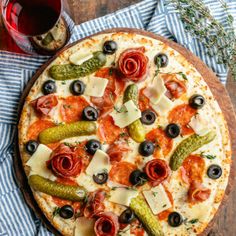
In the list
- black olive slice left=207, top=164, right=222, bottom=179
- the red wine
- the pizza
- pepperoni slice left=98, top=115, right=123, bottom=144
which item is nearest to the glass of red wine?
the red wine

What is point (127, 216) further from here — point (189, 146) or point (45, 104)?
point (45, 104)

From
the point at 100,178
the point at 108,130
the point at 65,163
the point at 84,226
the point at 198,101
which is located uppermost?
the point at 198,101

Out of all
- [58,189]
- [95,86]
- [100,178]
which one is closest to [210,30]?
[95,86]

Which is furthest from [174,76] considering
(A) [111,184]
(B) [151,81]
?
(A) [111,184]

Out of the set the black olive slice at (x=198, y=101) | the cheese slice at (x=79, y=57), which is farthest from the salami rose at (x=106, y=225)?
the cheese slice at (x=79, y=57)

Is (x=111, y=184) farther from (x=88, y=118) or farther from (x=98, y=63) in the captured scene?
(x=98, y=63)

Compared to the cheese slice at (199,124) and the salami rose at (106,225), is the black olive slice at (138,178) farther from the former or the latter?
the cheese slice at (199,124)
